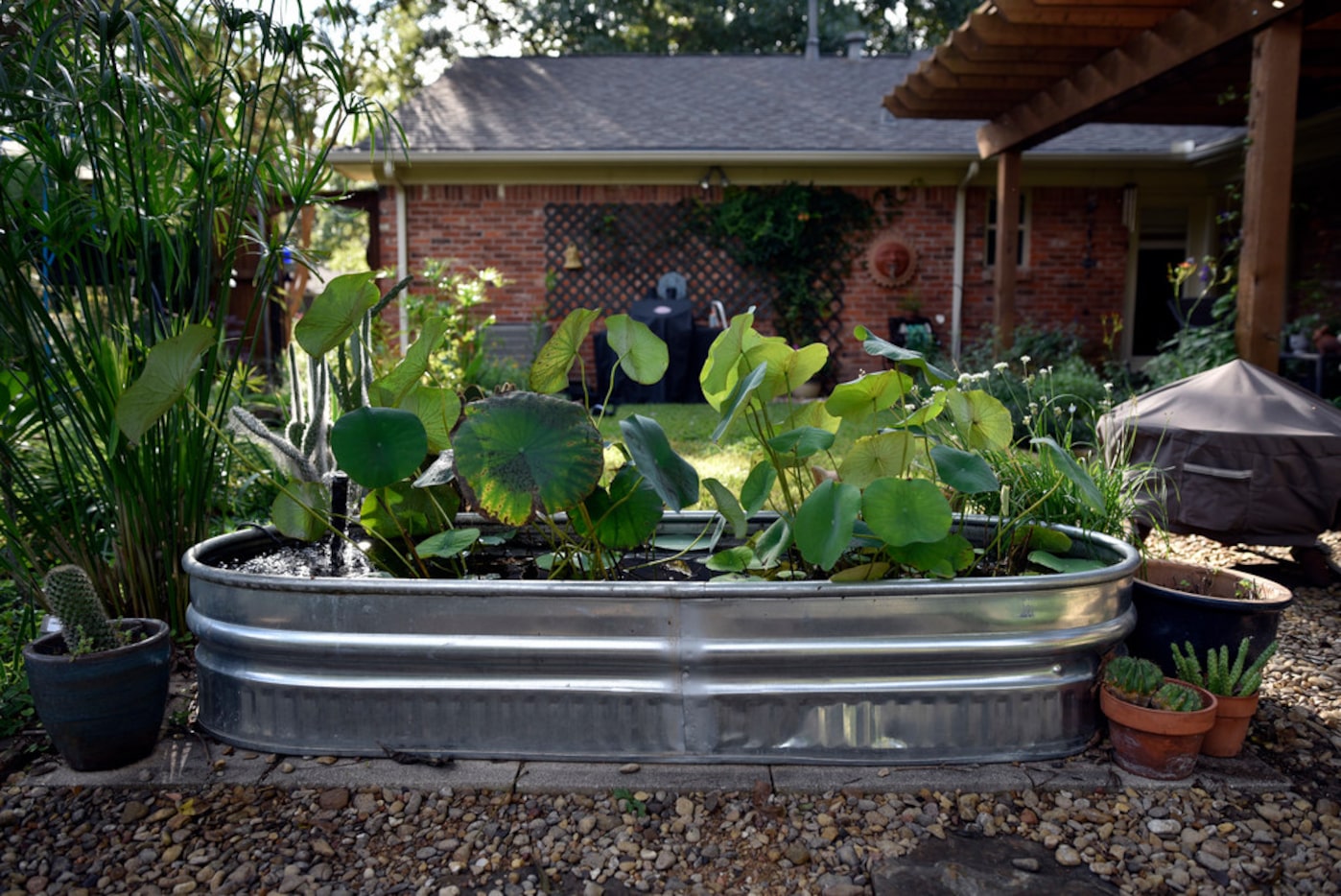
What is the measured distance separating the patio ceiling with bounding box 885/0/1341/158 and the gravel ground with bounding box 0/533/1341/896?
4.06m

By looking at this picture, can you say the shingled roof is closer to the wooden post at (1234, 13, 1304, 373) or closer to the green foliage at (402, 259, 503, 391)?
the green foliage at (402, 259, 503, 391)

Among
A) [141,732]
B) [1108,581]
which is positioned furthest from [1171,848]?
[141,732]

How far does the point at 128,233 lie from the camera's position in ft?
8.57

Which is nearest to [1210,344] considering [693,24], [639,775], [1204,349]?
[1204,349]

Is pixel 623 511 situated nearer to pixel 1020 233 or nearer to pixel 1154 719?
pixel 1154 719

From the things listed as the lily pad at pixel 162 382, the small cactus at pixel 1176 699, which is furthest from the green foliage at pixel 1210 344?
the lily pad at pixel 162 382

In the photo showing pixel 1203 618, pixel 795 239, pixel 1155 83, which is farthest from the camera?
pixel 795 239

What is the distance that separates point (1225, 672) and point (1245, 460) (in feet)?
4.24

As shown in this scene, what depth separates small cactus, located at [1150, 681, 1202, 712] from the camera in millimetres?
2109

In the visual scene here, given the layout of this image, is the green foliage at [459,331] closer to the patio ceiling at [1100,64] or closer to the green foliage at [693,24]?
the patio ceiling at [1100,64]

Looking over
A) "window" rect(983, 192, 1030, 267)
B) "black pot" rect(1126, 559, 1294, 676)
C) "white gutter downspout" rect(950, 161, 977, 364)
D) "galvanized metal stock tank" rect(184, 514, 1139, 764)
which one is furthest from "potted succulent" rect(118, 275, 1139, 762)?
"window" rect(983, 192, 1030, 267)

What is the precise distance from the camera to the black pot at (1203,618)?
238 cm

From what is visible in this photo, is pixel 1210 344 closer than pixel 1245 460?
No

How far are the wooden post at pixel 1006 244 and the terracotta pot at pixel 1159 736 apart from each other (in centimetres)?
644
